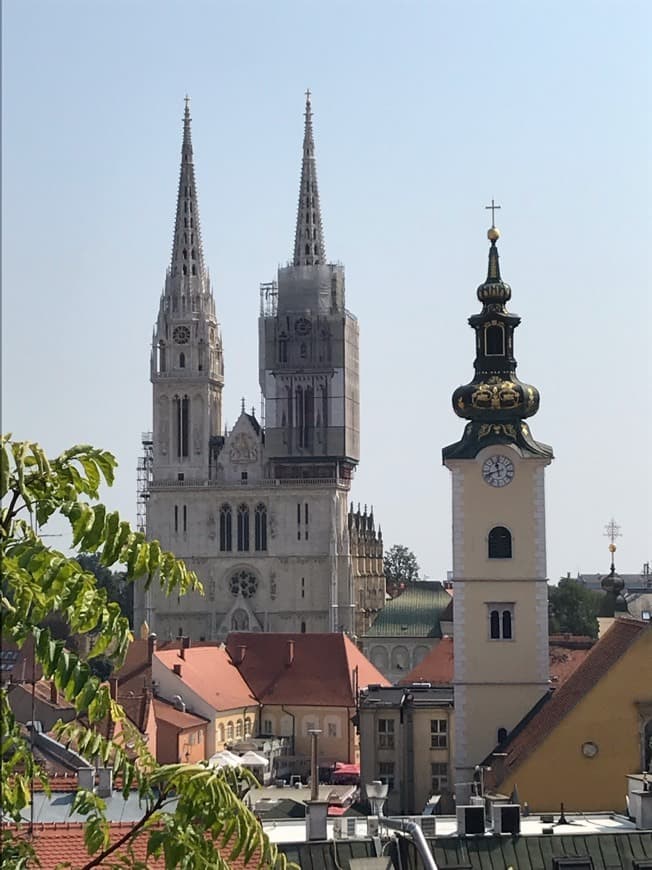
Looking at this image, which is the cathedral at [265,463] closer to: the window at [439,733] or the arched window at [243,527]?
the arched window at [243,527]

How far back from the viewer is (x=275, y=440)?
107750 millimetres

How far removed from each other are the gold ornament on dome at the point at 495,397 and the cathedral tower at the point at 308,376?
67196 mm

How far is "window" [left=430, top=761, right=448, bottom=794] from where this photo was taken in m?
41.2

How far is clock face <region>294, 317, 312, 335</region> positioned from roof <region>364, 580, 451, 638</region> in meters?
17.2

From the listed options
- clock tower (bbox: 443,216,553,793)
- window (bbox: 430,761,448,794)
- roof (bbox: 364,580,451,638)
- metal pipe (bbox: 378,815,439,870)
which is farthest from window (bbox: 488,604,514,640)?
roof (bbox: 364,580,451,638)

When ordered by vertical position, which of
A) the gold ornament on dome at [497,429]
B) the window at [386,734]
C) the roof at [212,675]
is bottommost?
the window at [386,734]

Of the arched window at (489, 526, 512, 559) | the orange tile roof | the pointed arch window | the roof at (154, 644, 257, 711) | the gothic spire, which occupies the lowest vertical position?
the orange tile roof

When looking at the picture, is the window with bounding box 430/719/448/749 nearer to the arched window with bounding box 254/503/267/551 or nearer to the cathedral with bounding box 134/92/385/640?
the cathedral with bounding box 134/92/385/640

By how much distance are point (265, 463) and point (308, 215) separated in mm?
18027

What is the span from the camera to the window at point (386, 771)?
137 ft

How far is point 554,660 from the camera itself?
5397cm

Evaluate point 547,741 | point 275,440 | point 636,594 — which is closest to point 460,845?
point 547,741

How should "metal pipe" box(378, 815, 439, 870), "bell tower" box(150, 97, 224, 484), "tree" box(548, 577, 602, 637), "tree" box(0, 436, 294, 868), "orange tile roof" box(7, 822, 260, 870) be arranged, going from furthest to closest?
"tree" box(548, 577, 602, 637) < "bell tower" box(150, 97, 224, 484) < "orange tile roof" box(7, 822, 260, 870) < "metal pipe" box(378, 815, 439, 870) < "tree" box(0, 436, 294, 868)

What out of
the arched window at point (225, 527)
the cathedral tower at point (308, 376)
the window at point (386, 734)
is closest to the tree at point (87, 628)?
the window at point (386, 734)
